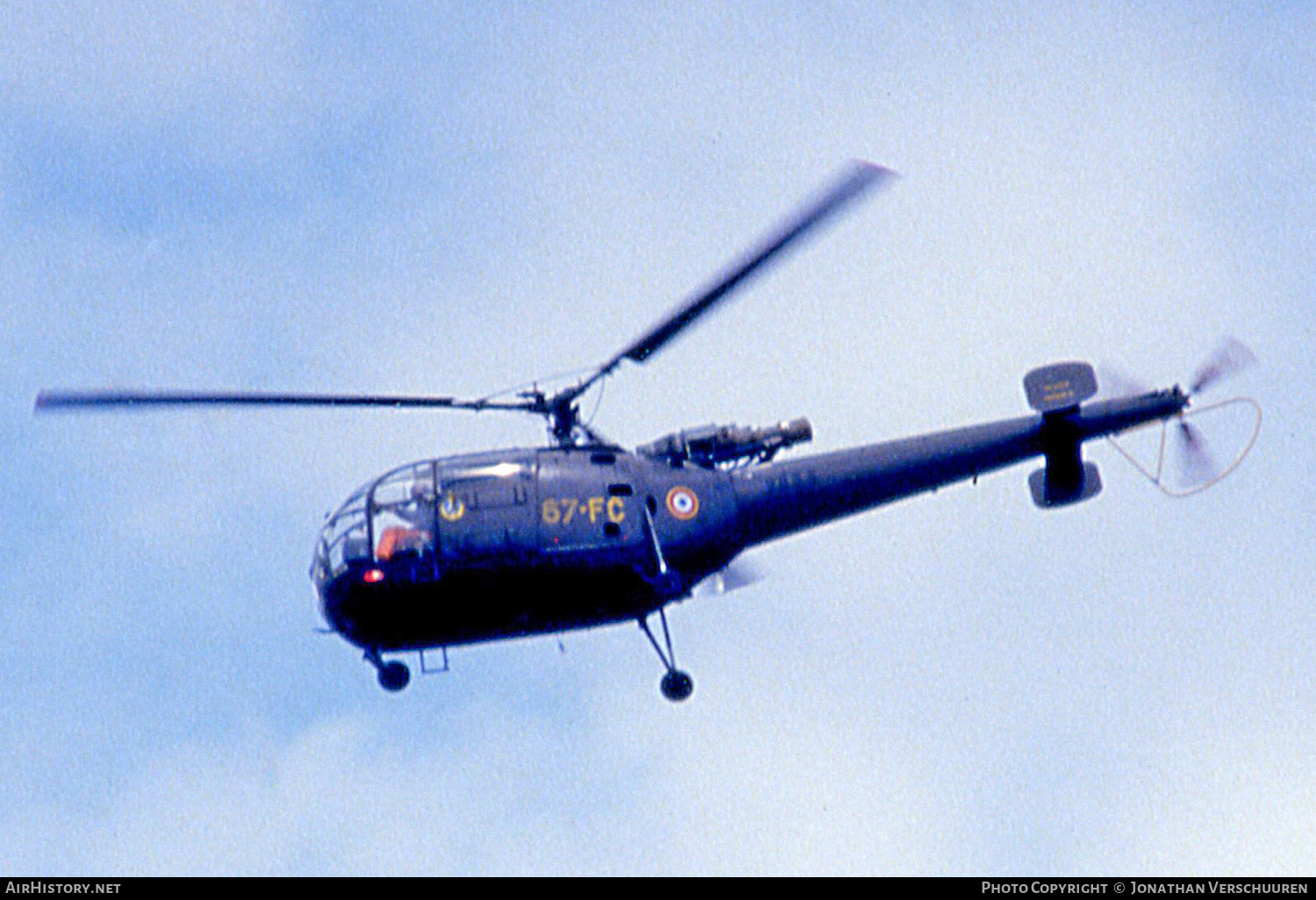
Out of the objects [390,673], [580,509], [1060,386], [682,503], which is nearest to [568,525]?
[580,509]

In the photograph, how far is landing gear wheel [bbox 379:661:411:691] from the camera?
91.6 feet

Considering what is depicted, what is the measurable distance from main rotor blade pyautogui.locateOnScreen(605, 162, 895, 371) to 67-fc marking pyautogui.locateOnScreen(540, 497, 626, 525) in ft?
7.38

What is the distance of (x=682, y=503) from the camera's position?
28047 millimetres

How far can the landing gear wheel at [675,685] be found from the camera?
27.4 meters

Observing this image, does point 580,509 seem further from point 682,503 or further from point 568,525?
point 682,503

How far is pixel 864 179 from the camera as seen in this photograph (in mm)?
24500

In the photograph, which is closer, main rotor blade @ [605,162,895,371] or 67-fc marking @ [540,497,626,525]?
main rotor blade @ [605,162,895,371]

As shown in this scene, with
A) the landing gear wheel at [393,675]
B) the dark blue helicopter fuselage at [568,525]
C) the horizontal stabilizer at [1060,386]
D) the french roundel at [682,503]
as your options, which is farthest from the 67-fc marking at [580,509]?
the horizontal stabilizer at [1060,386]

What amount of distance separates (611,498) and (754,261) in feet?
15.5

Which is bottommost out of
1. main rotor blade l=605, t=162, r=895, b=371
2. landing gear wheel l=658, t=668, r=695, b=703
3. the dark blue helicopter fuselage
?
landing gear wheel l=658, t=668, r=695, b=703

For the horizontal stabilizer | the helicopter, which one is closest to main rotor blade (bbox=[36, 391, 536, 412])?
the helicopter

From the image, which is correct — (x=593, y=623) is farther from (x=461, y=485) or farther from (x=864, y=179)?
(x=864, y=179)

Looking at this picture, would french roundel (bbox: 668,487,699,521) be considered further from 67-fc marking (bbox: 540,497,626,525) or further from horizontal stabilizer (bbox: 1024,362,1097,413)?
horizontal stabilizer (bbox: 1024,362,1097,413)

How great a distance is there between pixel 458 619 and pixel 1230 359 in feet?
45.9
